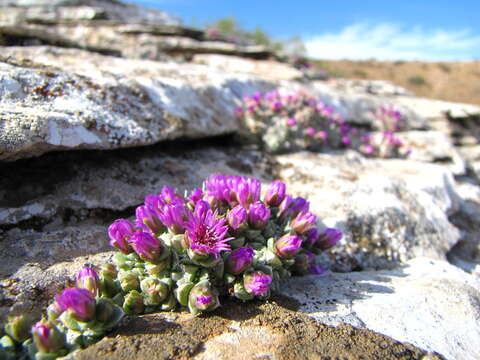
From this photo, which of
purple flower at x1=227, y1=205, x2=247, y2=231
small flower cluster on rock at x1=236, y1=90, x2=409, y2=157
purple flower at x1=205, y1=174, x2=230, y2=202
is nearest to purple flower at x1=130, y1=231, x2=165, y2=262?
purple flower at x1=227, y1=205, x2=247, y2=231

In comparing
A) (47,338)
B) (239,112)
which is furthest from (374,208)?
(47,338)

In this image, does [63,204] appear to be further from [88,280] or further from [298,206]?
[298,206]

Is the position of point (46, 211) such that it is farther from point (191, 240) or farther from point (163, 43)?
point (163, 43)

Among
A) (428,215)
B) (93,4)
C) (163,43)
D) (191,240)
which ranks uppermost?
(93,4)

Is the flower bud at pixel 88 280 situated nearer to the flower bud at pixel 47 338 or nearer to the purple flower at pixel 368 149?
the flower bud at pixel 47 338

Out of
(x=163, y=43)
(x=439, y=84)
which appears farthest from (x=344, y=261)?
(x=439, y=84)

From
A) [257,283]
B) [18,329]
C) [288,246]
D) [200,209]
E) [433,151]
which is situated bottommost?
[18,329]
